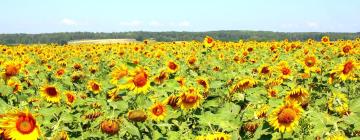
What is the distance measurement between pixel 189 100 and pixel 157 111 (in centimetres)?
32

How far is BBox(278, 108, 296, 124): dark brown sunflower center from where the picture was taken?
297 centimetres

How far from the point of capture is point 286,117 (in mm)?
3002

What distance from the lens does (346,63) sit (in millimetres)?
6531

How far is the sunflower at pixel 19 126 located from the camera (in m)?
3.36

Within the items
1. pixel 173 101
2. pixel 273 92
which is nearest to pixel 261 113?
pixel 173 101

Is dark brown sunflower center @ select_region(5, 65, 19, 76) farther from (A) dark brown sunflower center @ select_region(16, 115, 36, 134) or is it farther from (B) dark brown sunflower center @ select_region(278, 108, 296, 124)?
(B) dark brown sunflower center @ select_region(278, 108, 296, 124)

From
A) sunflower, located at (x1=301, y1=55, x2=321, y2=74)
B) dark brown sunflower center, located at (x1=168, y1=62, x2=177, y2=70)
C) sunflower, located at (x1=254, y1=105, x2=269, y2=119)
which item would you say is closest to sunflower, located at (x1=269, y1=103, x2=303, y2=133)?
sunflower, located at (x1=254, y1=105, x2=269, y2=119)

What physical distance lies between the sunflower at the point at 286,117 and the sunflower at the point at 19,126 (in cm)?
155

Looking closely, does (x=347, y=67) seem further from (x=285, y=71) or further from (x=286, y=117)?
(x=286, y=117)

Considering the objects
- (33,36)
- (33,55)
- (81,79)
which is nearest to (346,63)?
(81,79)

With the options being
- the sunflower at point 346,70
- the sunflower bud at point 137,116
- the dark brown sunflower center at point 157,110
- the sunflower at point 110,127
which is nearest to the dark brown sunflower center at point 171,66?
the sunflower at point 346,70

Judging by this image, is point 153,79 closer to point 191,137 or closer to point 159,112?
point 159,112

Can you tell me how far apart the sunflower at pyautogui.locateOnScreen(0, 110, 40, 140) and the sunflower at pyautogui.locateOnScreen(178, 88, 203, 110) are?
1631mm

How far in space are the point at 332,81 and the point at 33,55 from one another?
14.2m
